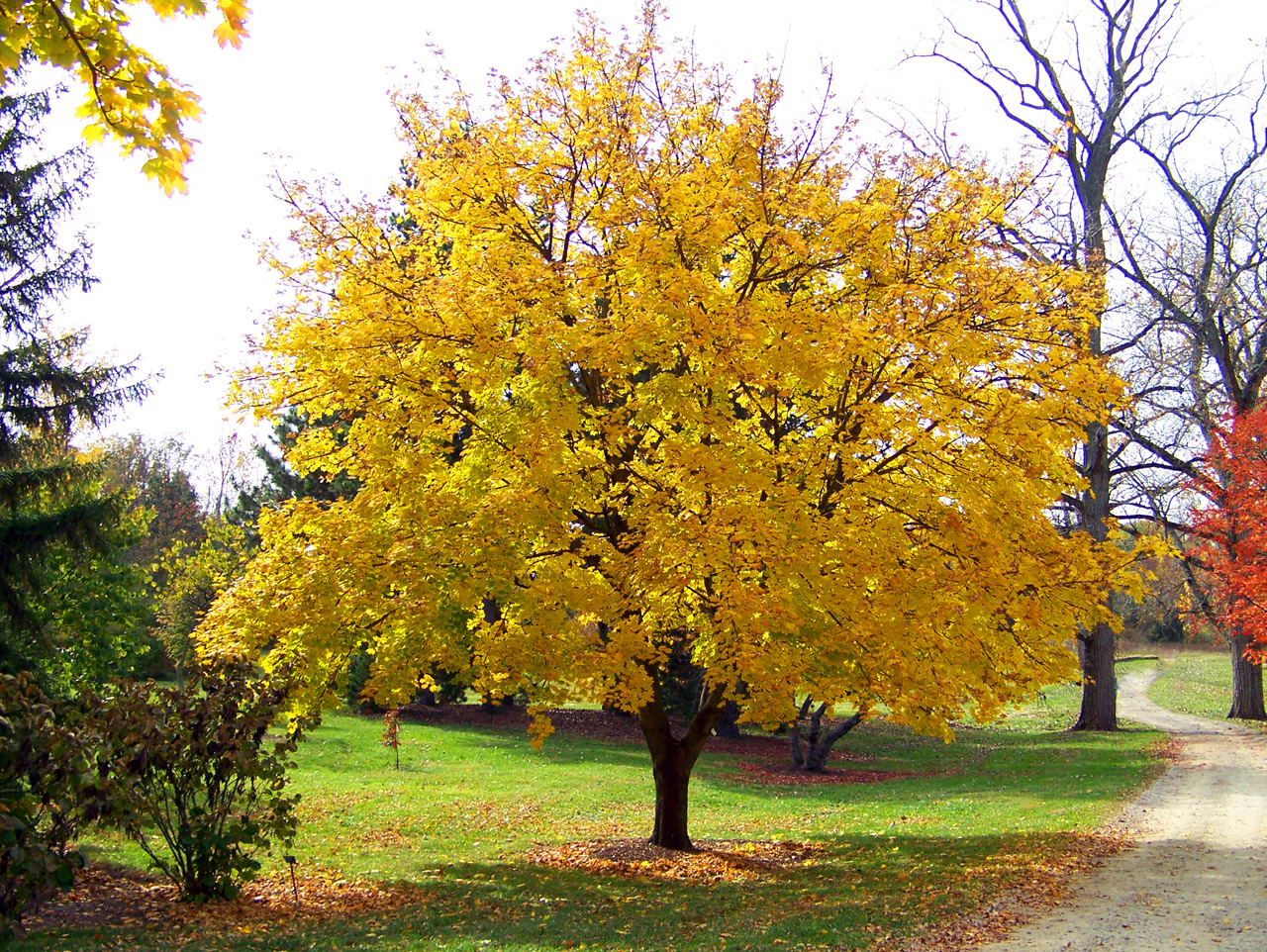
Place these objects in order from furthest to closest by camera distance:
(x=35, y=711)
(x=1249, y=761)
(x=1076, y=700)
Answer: (x=1076, y=700)
(x=1249, y=761)
(x=35, y=711)

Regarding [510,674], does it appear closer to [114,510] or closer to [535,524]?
[535,524]

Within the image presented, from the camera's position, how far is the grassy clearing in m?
33.2

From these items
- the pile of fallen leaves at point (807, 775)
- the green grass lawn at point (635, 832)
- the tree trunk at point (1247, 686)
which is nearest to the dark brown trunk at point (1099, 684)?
the green grass lawn at point (635, 832)

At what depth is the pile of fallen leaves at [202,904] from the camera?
7.19 meters

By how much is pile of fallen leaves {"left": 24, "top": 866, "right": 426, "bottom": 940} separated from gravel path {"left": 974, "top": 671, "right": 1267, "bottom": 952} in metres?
5.62

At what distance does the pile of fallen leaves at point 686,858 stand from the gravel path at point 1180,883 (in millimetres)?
3418

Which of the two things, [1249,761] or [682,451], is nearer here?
[682,451]

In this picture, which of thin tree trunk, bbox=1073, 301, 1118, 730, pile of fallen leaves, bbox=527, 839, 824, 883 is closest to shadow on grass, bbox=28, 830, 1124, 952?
pile of fallen leaves, bbox=527, 839, 824, 883

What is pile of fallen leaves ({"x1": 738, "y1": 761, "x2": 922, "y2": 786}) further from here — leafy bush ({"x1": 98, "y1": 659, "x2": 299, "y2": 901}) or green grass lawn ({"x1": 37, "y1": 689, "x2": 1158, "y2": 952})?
leafy bush ({"x1": 98, "y1": 659, "x2": 299, "y2": 901})

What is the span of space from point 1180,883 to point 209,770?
9265mm

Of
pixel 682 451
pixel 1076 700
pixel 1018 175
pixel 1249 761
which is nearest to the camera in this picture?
pixel 682 451

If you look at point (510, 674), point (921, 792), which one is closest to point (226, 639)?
point (510, 674)

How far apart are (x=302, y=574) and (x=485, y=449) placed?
212 cm

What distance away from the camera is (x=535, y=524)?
8727mm
